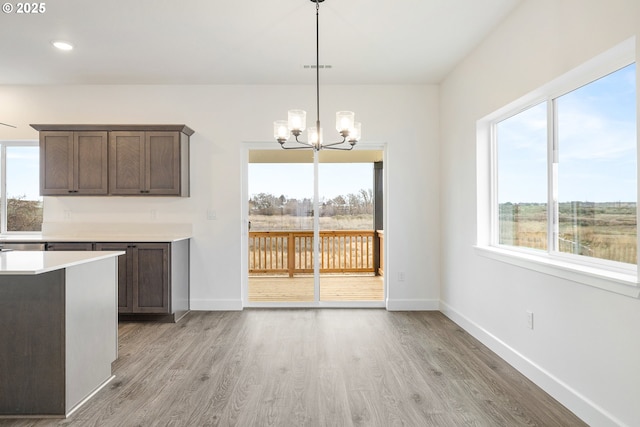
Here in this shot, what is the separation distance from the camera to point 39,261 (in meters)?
2.27

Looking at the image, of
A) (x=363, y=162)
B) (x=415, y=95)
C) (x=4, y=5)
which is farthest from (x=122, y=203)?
(x=415, y=95)

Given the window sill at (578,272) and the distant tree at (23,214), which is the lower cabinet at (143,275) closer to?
the distant tree at (23,214)

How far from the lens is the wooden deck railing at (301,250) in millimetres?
4887

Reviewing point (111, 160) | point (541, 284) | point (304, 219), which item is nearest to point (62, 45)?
point (111, 160)

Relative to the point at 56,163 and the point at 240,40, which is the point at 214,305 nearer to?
the point at 56,163

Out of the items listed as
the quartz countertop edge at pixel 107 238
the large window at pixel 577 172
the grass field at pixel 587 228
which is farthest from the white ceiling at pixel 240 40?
the quartz countertop edge at pixel 107 238

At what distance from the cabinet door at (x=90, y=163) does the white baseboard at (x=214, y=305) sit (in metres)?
1.68

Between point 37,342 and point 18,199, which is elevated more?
point 18,199

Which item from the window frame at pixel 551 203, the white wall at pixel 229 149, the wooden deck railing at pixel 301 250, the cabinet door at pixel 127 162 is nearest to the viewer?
the window frame at pixel 551 203

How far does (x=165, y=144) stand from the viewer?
170 inches

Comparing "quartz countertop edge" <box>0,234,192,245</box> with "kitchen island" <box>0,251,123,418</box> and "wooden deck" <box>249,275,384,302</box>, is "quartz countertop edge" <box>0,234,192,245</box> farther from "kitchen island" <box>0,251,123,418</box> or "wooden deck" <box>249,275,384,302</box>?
"kitchen island" <box>0,251,123,418</box>

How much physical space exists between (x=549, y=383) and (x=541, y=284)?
641 mm

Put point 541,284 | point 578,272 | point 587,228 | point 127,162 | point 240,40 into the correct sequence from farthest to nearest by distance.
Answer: point 127,162 < point 240,40 < point 541,284 < point 587,228 < point 578,272

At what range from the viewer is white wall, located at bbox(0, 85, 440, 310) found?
4.63m
